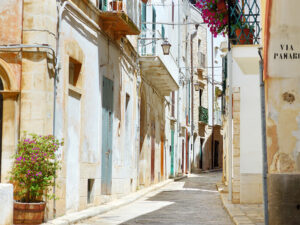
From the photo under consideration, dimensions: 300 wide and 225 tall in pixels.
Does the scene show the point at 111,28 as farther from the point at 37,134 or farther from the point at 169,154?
the point at 169,154

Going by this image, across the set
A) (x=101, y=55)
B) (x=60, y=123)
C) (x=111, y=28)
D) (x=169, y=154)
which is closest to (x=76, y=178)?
(x=60, y=123)

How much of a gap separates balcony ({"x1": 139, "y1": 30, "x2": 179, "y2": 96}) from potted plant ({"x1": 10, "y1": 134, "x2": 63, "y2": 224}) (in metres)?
9.88

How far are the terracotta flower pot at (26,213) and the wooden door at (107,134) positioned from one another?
4.84 metres

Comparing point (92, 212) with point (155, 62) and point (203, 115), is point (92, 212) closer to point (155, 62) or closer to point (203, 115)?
point (155, 62)

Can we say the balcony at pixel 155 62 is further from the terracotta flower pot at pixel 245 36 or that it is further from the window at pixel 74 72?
the window at pixel 74 72

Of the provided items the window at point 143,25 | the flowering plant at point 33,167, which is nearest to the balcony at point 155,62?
the window at point 143,25

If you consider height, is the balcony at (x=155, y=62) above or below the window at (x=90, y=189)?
above

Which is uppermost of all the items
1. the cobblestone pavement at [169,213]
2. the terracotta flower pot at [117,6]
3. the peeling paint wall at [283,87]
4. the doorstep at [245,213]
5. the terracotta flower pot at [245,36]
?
the terracotta flower pot at [117,6]

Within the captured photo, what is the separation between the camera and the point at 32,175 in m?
9.52

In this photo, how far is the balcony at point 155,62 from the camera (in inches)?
772

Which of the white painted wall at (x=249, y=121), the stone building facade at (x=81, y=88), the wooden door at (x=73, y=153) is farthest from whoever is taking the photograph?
the white painted wall at (x=249, y=121)

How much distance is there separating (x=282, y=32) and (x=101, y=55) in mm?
8421

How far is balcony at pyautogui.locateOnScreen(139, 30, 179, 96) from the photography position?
772 inches

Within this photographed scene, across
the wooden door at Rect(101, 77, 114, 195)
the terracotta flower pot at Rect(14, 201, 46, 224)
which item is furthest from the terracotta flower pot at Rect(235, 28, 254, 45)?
the terracotta flower pot at Rect(14, 201, 46, 224)
